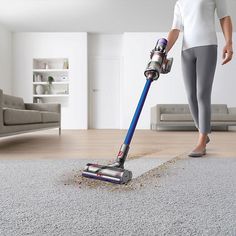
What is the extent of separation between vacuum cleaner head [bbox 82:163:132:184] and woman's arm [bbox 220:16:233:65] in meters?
1.11

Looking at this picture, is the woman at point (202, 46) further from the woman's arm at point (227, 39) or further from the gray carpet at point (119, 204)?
the gray carpet at point (119, 204)

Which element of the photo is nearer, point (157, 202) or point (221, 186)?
point (157, 202)

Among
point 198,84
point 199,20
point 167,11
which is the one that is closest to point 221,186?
point 198,84

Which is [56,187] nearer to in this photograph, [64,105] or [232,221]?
[232,221]

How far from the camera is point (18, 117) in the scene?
2.62 meters

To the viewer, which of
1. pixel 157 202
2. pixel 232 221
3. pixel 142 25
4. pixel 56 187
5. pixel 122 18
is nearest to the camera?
pixel 232 221

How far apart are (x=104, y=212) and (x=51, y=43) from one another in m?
7.02

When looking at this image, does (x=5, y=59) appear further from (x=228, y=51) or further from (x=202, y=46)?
(x=228, y=51)

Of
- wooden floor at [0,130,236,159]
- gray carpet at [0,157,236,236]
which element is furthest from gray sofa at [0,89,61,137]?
gray carpet at [0,157,236,236]

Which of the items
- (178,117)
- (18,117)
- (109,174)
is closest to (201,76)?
(109,174)

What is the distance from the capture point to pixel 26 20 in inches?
251

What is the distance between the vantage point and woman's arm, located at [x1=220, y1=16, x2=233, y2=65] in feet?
5.77

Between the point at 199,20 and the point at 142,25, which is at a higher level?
the point at 142,25

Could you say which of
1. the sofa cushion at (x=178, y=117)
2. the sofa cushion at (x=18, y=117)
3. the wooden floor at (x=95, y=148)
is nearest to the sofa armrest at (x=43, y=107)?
the sofa cushion at (x=18, y=117)
